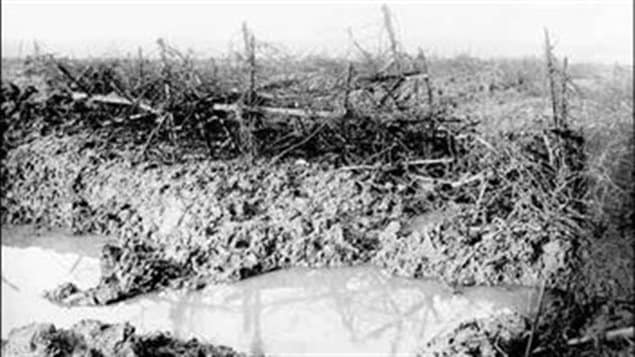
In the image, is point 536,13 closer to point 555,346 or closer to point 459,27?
point 459,27

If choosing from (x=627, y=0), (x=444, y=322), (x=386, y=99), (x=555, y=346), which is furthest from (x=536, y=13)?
(x=555, y=346)

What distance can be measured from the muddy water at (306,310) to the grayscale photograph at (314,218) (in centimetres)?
2

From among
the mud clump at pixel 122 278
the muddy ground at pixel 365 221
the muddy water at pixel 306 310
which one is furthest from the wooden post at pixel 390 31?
the mud clump at pixel 122 278

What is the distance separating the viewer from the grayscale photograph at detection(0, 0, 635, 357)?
7035 millimetres

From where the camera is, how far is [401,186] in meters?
9.39

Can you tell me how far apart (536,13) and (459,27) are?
22.4 feet

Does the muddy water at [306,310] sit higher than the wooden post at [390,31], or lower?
lower

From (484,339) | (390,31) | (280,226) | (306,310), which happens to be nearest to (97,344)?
(306,310)

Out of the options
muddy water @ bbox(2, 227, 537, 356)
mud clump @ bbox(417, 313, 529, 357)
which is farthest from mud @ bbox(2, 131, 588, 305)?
mud clump @ bbox(417, 313, 529, 357)

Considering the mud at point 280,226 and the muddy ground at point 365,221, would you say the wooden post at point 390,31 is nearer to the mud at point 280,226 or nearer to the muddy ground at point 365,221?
the muddy ground at point 365,221

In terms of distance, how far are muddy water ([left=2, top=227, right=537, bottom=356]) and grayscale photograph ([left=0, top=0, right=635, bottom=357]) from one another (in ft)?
0.07

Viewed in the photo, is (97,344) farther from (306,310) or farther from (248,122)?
(248,122)

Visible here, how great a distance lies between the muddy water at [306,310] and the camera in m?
7.32

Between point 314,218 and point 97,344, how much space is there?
295cm
